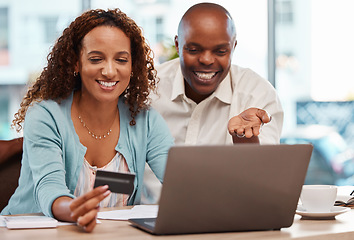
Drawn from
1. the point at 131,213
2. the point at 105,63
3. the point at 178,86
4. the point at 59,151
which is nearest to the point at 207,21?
the point at 178,86

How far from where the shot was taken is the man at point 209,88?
2.37m

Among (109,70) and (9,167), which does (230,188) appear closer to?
(109,70)

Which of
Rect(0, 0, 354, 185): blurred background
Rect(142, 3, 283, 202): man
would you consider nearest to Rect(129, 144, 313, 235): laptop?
Rect(142, 3, 283, 202): man

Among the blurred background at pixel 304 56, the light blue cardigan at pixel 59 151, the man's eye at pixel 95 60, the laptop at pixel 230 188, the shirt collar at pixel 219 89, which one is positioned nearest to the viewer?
the laptop at pixel 230 188

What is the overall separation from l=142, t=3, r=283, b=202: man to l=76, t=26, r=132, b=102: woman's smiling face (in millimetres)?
537

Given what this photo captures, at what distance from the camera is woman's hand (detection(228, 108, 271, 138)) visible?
5.79ft

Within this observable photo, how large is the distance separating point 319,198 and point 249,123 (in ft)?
1.33

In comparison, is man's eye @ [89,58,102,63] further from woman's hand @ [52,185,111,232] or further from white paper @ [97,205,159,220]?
woman's hand @ [52,185,111,232]

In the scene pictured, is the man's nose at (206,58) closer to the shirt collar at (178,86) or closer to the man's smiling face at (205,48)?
the man's smiling face at (205,48)

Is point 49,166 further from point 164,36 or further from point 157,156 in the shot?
point 164,36

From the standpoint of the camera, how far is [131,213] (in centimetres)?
156

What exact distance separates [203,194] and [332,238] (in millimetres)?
335

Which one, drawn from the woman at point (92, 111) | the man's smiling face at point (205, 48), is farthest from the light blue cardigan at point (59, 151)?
the man's smiling face at point (205, 48)

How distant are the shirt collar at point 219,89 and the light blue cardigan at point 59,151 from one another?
44 centimetres
